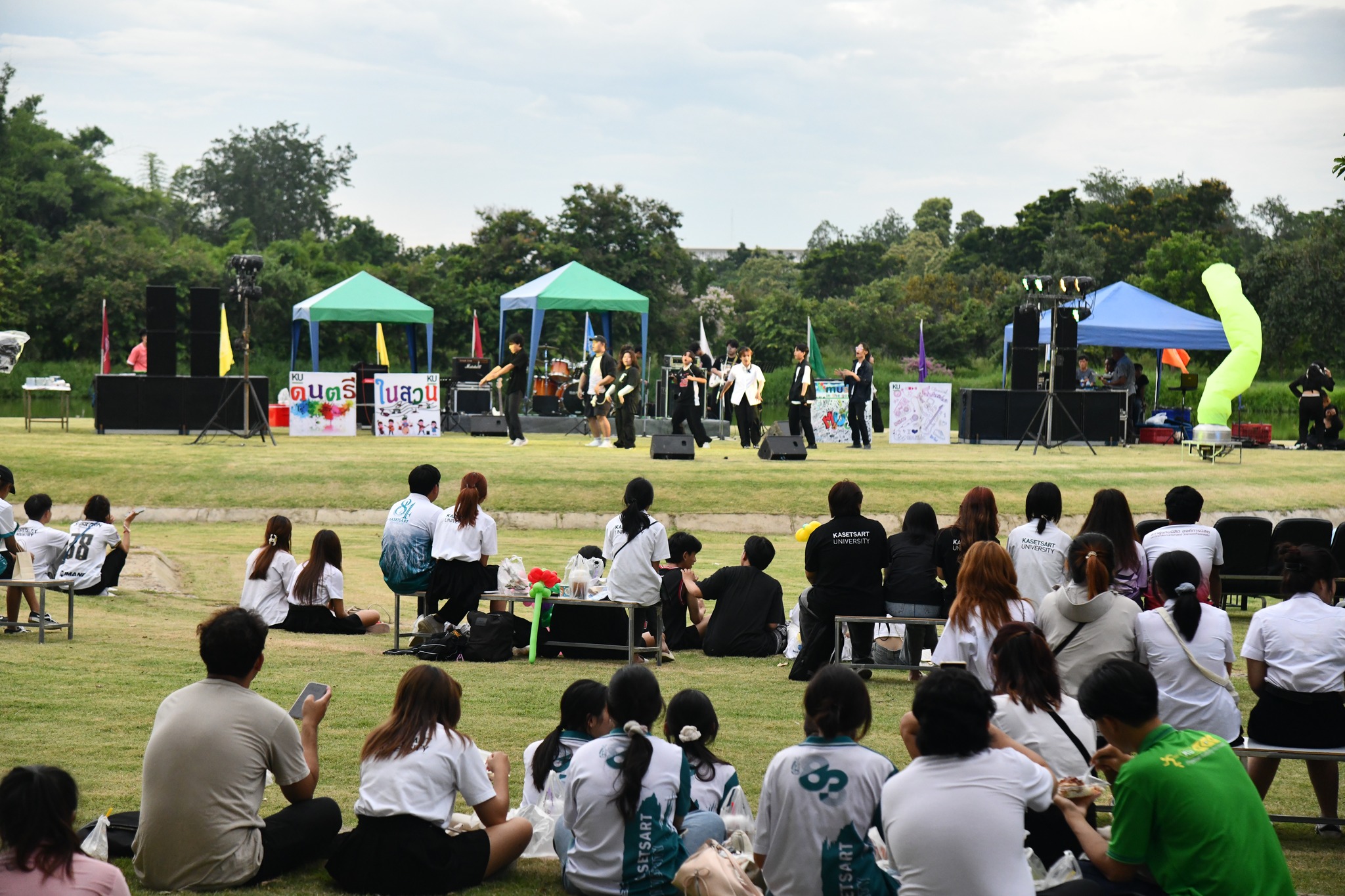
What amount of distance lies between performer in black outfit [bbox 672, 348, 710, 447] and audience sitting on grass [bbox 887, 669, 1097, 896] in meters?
20.0

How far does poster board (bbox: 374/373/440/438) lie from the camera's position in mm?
27453

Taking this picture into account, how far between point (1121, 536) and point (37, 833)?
595cm

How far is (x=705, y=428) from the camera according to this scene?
28953 mm

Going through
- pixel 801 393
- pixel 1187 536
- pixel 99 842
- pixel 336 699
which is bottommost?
pixel 336 699

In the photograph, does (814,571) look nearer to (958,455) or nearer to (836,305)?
(958,455)

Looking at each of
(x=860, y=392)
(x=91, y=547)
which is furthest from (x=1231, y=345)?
(x=91, y=547)

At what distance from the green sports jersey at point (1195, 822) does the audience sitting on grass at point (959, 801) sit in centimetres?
28

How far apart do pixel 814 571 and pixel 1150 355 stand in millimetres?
42138

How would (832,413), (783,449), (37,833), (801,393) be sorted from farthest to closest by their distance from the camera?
(832,413), (801,393), (783,449), (37,833)

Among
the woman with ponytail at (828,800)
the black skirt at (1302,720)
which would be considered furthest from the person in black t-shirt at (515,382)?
the woman with ponytail at (828,800)

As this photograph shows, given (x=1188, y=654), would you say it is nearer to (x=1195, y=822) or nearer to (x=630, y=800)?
(x=1195, y=822)

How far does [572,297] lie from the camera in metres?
30.2

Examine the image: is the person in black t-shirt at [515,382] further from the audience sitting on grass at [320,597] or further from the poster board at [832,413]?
the audience sitting on grass at [320,597]

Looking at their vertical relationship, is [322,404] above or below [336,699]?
above
